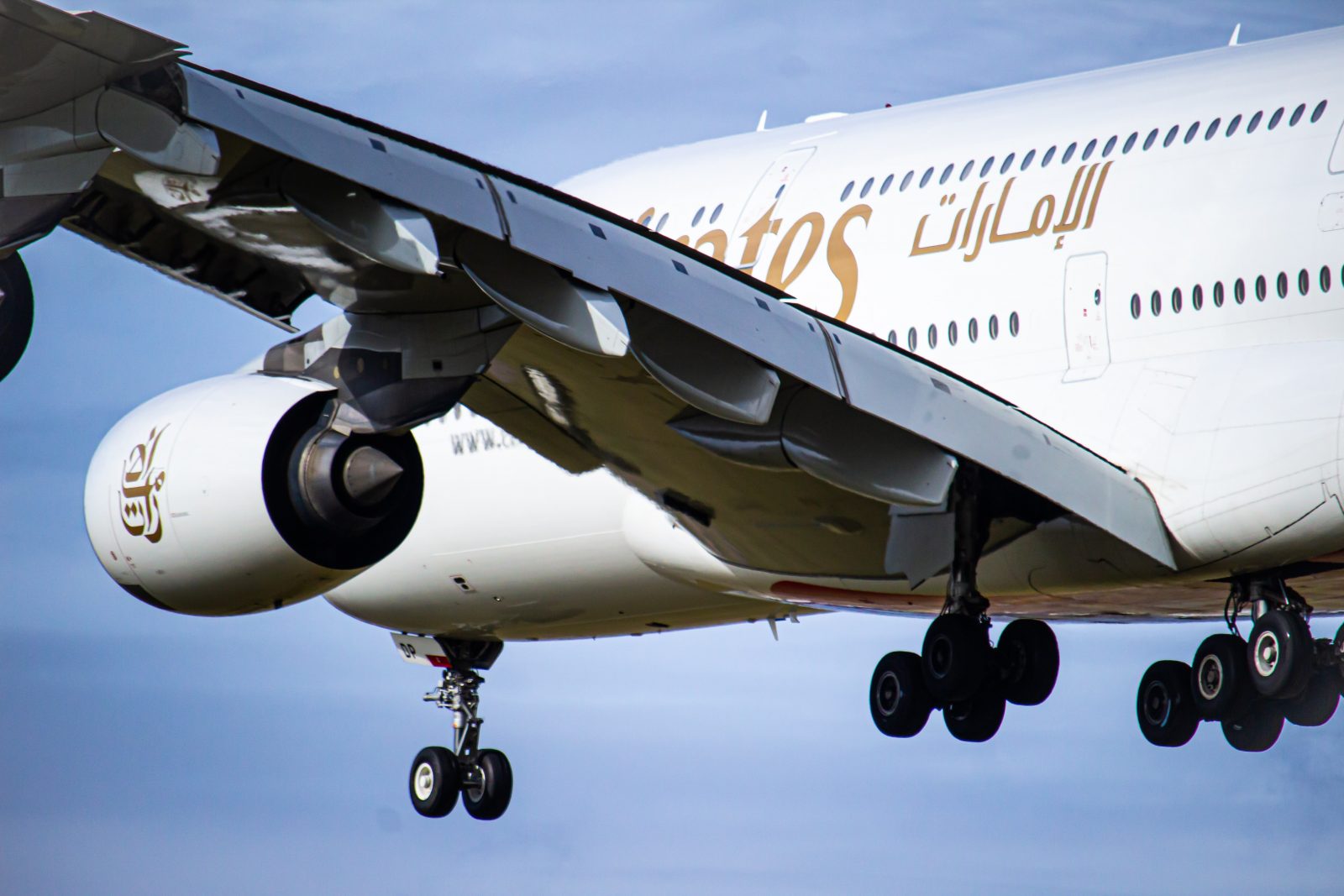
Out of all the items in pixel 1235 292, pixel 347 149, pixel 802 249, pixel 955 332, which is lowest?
pixel 347 149

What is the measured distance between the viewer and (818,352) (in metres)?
9.57

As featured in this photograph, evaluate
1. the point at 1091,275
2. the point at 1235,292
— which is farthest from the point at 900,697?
the point at 1235,292

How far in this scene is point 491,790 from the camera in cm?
1861

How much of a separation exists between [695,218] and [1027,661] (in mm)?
4167

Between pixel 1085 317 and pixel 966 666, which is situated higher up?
pixel 1085 317

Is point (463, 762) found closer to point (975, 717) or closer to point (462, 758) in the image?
point (462, 758)

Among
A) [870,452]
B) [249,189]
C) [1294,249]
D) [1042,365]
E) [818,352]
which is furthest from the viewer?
[1042,365]

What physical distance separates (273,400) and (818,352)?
317cm

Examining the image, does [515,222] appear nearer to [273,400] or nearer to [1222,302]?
[273,400]

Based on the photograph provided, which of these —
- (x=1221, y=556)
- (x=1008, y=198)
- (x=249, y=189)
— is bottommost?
(x=249, y=189)

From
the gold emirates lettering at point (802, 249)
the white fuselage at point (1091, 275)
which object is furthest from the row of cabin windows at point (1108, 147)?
the gold emirates lettering at point (802, 249)

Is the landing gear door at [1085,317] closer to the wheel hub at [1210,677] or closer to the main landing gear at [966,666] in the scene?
the main landing gear at [966,666]

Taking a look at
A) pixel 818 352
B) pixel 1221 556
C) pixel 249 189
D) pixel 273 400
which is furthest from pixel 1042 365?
pixel 249 189

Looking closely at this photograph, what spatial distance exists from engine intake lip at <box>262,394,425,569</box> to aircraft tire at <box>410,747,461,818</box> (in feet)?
25.9
